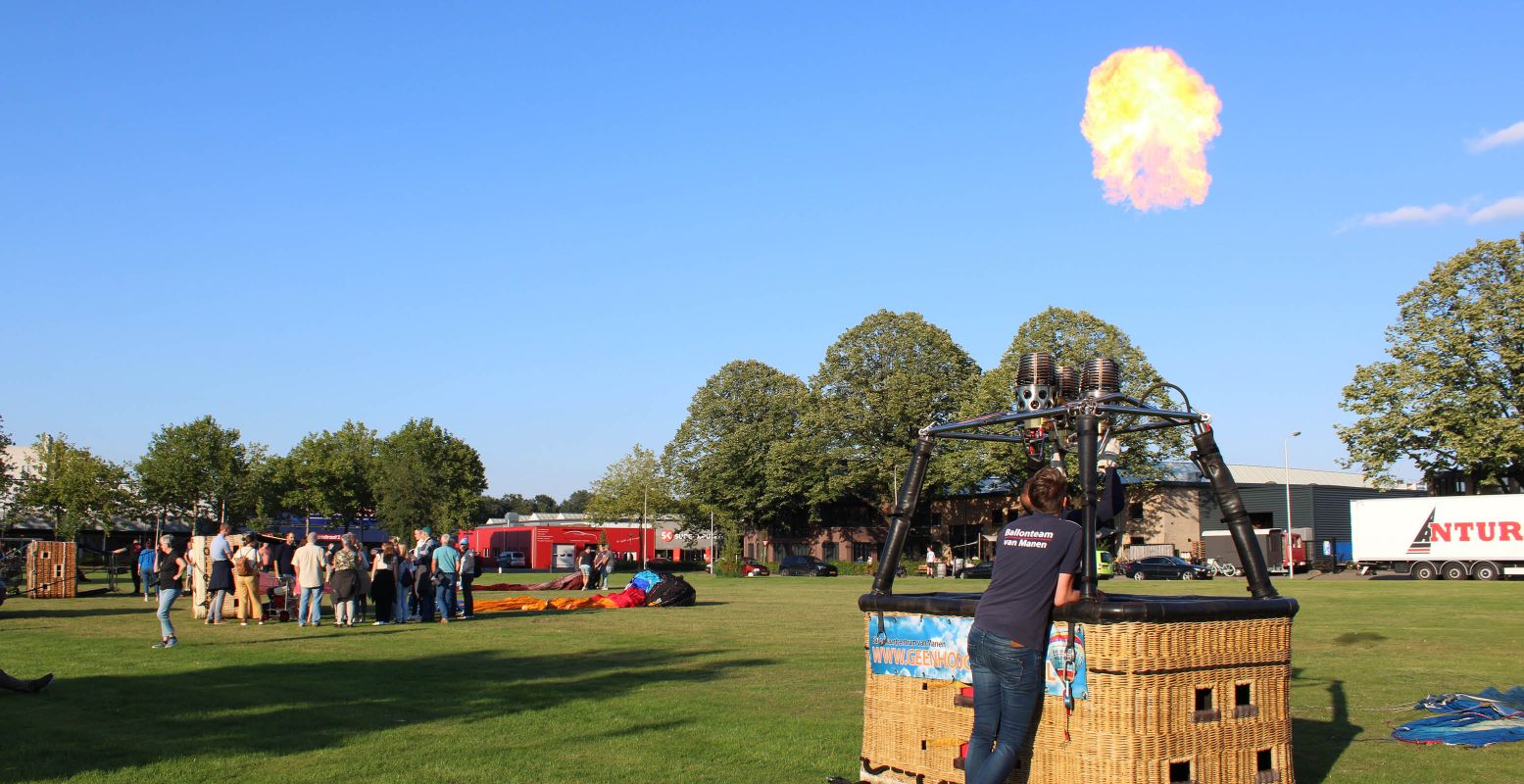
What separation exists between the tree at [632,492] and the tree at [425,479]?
991 cm

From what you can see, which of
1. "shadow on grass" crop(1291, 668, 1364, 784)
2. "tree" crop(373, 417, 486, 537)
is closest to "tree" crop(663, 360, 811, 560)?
"tree" crop(373, 417, 486, 537)

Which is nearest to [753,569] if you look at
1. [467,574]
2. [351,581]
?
[467,574]

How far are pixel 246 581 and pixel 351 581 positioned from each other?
6.10 ft

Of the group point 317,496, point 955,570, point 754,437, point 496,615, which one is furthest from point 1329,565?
point 317,496

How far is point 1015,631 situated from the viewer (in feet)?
19.7

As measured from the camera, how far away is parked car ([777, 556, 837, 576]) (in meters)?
64.0

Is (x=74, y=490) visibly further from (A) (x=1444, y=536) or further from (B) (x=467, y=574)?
(A) (x=1444, y=536)

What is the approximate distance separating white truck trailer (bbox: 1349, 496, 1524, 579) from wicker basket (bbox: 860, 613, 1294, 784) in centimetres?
4709

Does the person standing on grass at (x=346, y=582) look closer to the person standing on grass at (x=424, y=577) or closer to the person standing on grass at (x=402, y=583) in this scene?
the person standing on grass at (x=402, y=583)

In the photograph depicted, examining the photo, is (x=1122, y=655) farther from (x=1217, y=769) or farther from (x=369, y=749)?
(x=369, y=749)

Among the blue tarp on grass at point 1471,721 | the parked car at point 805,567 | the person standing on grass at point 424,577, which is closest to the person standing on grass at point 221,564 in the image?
the person standing on grass at point 424,577

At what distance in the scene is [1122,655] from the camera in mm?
5953

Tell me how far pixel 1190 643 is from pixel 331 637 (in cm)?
1556

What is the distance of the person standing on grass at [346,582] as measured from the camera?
2131 cm
